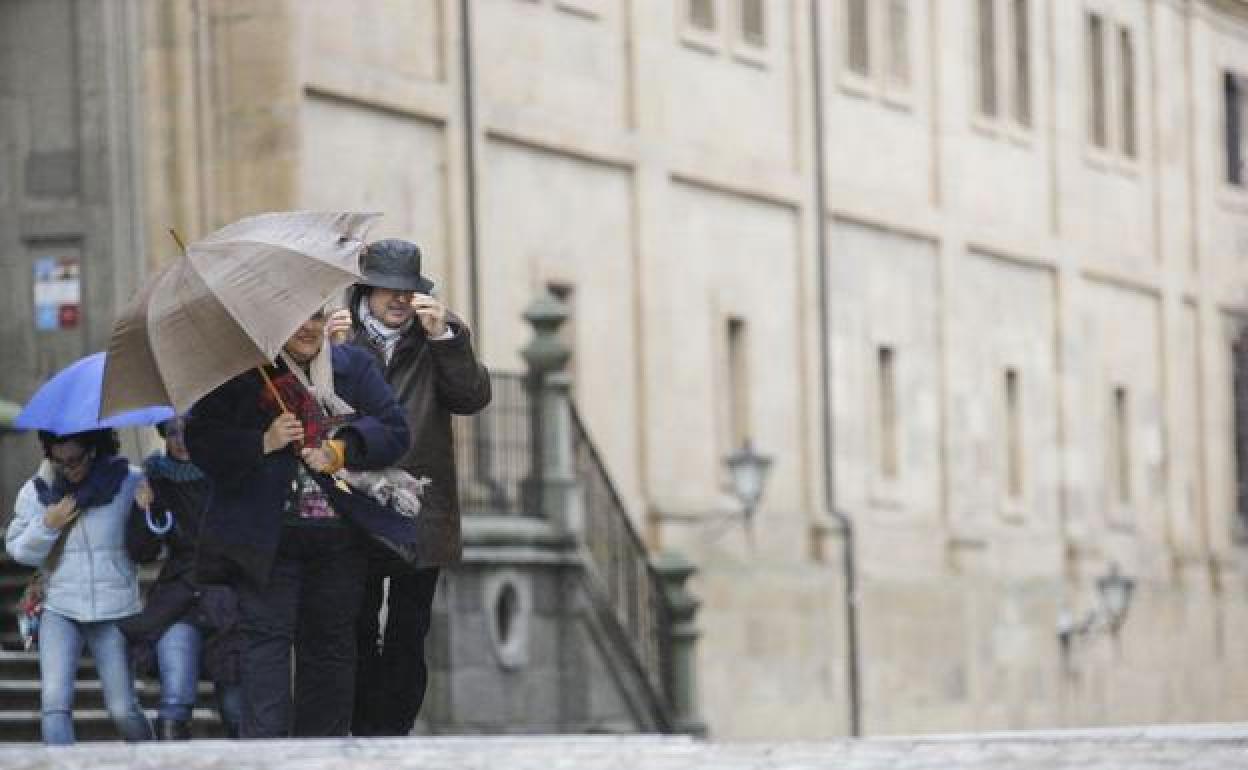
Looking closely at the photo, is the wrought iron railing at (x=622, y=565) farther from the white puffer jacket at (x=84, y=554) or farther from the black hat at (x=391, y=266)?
the black hat at (x=391, y=266)

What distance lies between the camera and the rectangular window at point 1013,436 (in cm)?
4641

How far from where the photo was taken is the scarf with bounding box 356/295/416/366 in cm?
1595

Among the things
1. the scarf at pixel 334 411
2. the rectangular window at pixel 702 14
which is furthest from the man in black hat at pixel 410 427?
the rectangular window at pixel 702 14

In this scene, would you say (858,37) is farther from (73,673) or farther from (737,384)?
(73,673)

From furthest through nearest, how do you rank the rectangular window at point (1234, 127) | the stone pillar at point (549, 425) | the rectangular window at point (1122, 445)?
the rectangular window at point (1234, 127) → the rectangular window at point (1122, 445) → the stone pillar at point (549, 425)

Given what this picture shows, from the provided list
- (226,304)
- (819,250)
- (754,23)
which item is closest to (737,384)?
(819,250)

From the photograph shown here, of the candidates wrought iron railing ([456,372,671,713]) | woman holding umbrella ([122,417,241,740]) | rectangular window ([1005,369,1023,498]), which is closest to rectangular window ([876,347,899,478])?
rectangular window ([1005,369,1023,498])

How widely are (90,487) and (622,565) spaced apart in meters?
11.4

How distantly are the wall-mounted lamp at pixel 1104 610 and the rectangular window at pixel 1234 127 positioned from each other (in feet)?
26.9

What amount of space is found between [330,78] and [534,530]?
14.2ft

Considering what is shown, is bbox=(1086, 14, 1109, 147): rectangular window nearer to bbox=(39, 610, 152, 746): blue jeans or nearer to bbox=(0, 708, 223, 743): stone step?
bbox=(0, 708, 223, 743): stone step

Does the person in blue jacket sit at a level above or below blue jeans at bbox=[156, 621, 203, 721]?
above

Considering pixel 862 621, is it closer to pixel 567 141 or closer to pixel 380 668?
pixel 567 141

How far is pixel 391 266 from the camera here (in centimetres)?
1573
